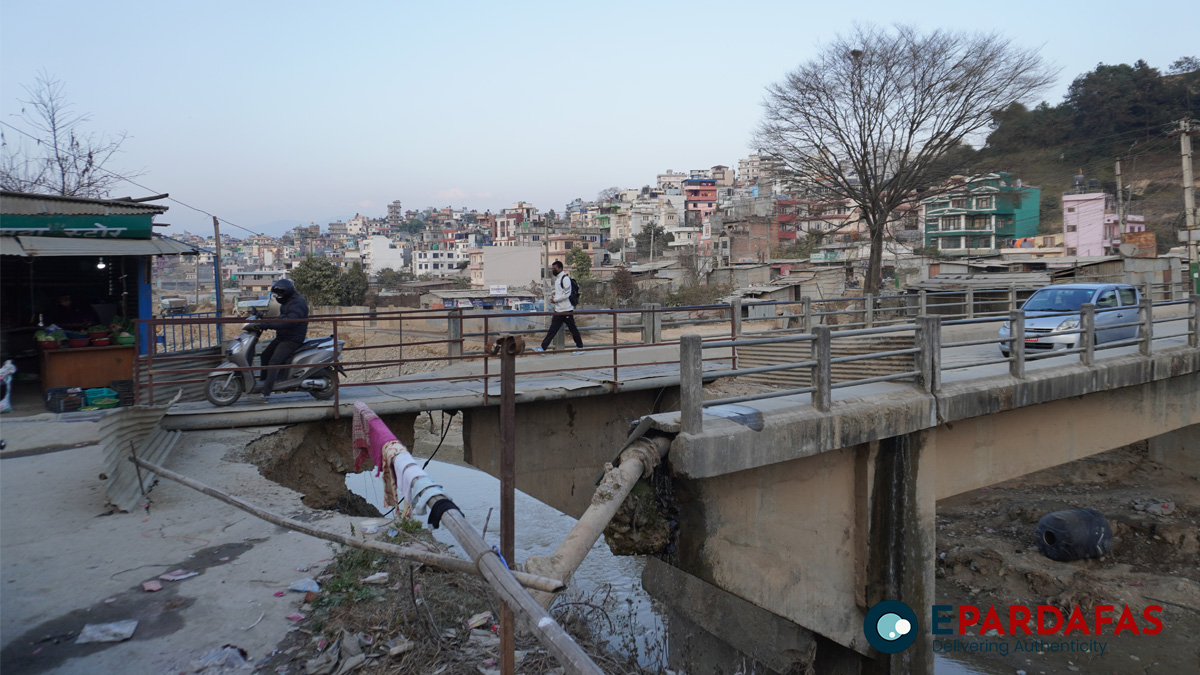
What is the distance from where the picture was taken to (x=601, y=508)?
198 inches

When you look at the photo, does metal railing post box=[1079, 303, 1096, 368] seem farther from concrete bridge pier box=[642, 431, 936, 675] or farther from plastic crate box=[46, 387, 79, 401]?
plastic crate box=[46, 387, 79, 401]

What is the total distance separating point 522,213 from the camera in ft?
472

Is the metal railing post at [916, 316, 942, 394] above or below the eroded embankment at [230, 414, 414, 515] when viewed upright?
above

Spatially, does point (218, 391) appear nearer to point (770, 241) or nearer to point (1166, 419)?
point (1166, 419)

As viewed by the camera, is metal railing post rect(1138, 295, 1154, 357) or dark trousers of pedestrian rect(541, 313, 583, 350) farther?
dark trousers of pedestrian rect(541, 313, 583, 350)

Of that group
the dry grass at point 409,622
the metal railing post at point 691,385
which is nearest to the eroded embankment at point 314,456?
the dry grass at point 409,622

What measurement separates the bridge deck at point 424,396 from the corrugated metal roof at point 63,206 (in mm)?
3493

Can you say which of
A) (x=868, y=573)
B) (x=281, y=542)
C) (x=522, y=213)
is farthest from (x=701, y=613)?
(x=522, y=213)

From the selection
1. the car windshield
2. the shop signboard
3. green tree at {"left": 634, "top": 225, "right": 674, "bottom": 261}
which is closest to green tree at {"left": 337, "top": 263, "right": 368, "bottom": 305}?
green tree at {"left": 634, "top": 225, "right": 674, "bottom": 261}

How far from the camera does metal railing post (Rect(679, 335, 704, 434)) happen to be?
5.50 m

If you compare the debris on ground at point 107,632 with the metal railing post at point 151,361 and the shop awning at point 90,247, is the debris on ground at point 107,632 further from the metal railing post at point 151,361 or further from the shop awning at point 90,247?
the shop awning at point 90,247

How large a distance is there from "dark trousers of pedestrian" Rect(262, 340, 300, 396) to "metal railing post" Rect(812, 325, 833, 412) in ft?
19.5

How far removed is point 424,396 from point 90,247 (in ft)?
15.8

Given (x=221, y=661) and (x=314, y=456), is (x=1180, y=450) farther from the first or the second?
(x=221, y=661)
